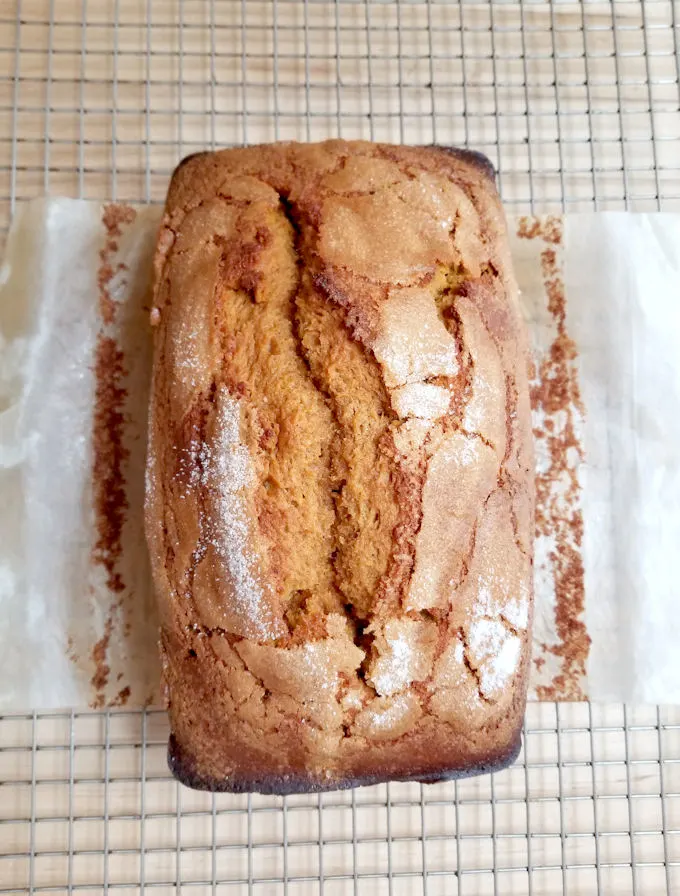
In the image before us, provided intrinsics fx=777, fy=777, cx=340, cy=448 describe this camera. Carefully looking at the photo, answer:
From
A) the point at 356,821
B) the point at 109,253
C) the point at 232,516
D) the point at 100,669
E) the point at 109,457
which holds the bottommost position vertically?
the point at 356,821

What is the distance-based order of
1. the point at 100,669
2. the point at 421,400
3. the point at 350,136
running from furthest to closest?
the point at 350,136, the point at 100,669, the point at 421,400

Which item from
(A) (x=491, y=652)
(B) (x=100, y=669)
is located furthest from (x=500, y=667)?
(B) (x=100, y=669)

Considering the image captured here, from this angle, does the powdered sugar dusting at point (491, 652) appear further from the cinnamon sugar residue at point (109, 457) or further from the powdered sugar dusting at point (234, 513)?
the cinnamon sugar residue at point (109, 457)

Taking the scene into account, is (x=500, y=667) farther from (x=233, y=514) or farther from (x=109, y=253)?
(x=109, y=253)

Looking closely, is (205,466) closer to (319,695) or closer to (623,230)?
(319,695)

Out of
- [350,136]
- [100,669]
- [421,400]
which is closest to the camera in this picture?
[421,400]

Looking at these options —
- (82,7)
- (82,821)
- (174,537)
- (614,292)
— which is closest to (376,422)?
(174,537)

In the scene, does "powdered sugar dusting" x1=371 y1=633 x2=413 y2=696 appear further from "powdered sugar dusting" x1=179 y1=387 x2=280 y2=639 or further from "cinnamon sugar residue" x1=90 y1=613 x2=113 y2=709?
"cinnamon sugar residue" x1=90 y1=613 x2=113 y2=709
